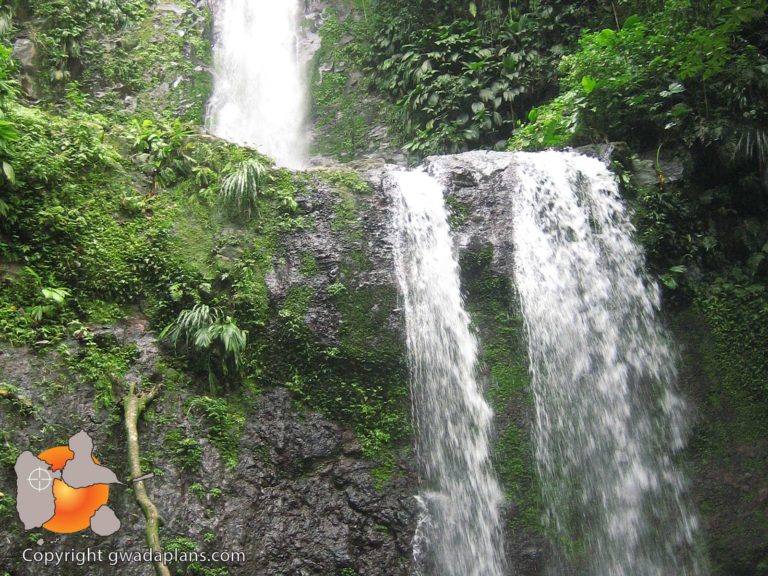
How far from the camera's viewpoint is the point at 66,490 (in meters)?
4.50

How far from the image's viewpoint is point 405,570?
5.36 meters

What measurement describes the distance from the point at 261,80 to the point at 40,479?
10.2 metres

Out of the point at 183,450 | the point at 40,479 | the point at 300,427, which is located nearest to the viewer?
the point at 40,479

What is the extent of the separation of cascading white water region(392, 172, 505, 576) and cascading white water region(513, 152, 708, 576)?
722 mm

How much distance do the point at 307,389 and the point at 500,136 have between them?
669 centimetres

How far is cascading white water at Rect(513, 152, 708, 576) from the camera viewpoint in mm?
5938

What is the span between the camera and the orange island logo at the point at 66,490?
4328 millimetres

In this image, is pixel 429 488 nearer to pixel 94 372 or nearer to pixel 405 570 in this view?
pixel 405 570

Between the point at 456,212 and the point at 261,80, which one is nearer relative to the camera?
the point at 456,212

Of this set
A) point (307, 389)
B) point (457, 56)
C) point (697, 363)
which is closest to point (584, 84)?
point (457, 56)

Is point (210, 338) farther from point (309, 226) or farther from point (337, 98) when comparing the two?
point (337, 98)

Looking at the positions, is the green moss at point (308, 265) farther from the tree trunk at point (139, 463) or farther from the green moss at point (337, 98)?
the green moss at point (337, 98)

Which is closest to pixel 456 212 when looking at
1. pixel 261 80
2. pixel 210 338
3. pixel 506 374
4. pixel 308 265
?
pixel 308 265

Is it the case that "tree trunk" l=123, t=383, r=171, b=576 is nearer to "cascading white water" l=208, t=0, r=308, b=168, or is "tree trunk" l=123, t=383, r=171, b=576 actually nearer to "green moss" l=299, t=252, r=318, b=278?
"green moss" l=299, t=252, r=318, b=278
